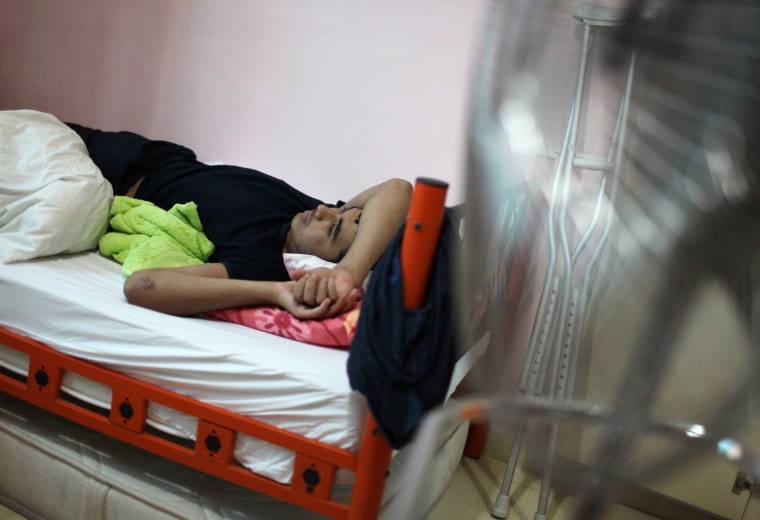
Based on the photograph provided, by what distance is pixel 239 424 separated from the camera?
116cm

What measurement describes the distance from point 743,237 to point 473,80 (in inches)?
8.2

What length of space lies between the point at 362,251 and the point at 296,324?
0.24 m

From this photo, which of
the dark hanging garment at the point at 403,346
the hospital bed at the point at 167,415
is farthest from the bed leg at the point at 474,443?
the dark hanging garment at the point at 403,346

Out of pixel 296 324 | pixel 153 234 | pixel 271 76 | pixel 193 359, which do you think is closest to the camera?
pixel 193 359

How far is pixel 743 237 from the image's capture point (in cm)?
40

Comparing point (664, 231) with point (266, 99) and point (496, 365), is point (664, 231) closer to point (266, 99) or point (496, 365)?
point (496, 365)

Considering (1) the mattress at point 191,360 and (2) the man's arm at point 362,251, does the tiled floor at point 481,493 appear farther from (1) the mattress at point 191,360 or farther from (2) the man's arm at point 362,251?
(2) the man's arm at point 362,251

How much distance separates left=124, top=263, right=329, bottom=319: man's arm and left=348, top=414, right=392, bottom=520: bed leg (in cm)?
30

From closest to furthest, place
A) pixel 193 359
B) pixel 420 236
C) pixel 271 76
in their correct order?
pixel 420 236, pixel 193 359, pixel 271 76

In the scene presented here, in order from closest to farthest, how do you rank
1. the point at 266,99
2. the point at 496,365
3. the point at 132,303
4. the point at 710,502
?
the point at 496,365, the point at 132,303, the point at 710,502, the point at 266,99

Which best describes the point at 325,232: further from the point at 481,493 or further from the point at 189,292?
the point at 481,493

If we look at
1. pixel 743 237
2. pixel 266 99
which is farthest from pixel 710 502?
pixel 266 99

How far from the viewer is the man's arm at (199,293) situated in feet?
4.23

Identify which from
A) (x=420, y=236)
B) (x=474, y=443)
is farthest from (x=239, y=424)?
(x=474, y=443)
